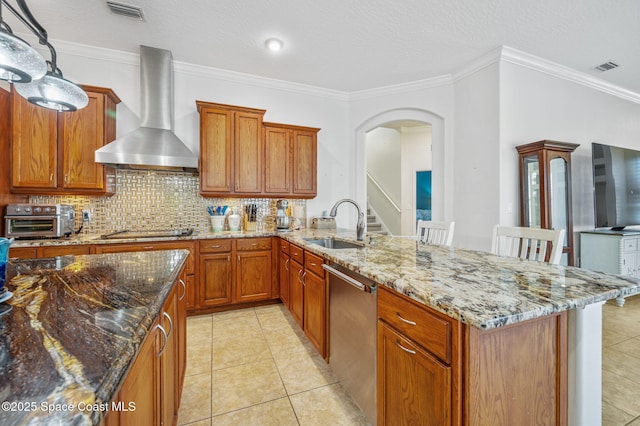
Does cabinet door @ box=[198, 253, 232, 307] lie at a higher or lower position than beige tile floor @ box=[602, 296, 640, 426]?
higher

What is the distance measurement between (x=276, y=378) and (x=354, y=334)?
2.66 ft

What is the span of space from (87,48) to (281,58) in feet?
Result: 7.09

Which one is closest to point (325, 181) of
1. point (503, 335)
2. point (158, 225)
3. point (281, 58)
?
point (281, 58)

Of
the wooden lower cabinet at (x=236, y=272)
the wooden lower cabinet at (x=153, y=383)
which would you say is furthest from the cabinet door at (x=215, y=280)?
the wooden lower cabinet at (x=153, y=383)

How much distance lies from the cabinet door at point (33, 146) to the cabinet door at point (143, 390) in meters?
2.85

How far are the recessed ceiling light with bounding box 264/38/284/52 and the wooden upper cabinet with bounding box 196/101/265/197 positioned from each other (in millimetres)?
725

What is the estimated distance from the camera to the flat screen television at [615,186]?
3.80 metres

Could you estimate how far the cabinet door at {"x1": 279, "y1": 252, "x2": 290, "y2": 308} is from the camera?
2961 millimetres

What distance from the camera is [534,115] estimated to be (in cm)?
339

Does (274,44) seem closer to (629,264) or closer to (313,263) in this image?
(313,263)

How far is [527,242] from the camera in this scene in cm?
188

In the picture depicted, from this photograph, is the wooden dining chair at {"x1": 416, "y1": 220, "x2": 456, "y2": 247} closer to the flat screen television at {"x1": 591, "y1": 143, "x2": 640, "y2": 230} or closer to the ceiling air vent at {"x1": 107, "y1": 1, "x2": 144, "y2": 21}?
the flat screen television at {"x1": 591, "y1": 143, "x2": 640, "y2": 230}

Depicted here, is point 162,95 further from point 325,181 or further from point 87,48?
point 325,181

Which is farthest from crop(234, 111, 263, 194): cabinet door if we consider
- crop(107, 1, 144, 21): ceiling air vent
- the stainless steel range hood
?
crop(107, 1, 144, 21): ceiling air vent
